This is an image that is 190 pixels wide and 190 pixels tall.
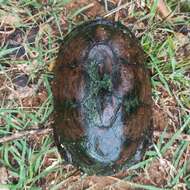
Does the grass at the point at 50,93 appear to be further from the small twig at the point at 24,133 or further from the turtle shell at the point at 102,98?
the turtle shell at the point at 102,98

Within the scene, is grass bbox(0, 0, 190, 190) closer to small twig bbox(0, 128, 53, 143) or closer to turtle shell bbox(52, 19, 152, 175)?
small twig bbox(0, 128, 53, 143)

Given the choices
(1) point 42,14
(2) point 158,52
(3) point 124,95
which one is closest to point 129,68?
(3) point 124,95

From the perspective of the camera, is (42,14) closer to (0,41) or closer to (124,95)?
(0,41)

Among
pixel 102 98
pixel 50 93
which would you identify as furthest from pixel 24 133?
pixel 102 98

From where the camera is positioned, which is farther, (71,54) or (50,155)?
(50,155)

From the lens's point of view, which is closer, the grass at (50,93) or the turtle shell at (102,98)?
the turtle shell at (102,98)

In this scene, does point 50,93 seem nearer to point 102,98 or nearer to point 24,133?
point 24,133

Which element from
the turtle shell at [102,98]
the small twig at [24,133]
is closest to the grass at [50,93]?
the small twig at [24,133]
